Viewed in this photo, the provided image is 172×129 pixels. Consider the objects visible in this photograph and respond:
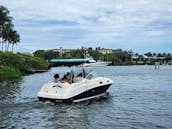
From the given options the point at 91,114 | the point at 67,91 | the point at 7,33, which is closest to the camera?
the point at 91,114

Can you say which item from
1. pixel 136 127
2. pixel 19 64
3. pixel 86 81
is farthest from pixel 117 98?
pixel 19 64

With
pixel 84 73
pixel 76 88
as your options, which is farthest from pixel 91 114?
pixel 84 73

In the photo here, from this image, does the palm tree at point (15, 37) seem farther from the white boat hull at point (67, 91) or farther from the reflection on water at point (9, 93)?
the white boat hull at point (67, 91)

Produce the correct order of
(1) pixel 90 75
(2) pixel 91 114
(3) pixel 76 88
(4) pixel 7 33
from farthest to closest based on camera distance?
1. (4) pixel 7 33
2. (1) pixel 90 75
3. (3) pixel 76 88
4. (2) pixel 91 114

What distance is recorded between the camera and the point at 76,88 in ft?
113

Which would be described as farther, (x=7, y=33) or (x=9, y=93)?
(x=7, y=33)

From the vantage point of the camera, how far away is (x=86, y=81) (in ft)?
119

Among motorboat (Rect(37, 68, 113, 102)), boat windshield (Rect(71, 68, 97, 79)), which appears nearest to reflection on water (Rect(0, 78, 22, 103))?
motorboat (Rect(37, 68, 113, 102))

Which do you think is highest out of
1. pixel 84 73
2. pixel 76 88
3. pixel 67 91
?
pixel 84 73

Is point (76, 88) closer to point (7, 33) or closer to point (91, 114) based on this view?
point (91, 114)

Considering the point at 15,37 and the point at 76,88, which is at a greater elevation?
the point at 15,37

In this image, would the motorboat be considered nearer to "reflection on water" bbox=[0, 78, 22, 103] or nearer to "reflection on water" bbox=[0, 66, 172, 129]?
"reflection on water" bbox=[0, 66, 172, 129]

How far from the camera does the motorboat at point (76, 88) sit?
109 feet

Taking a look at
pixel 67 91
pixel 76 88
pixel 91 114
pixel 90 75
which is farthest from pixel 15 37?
pixel 91 114
